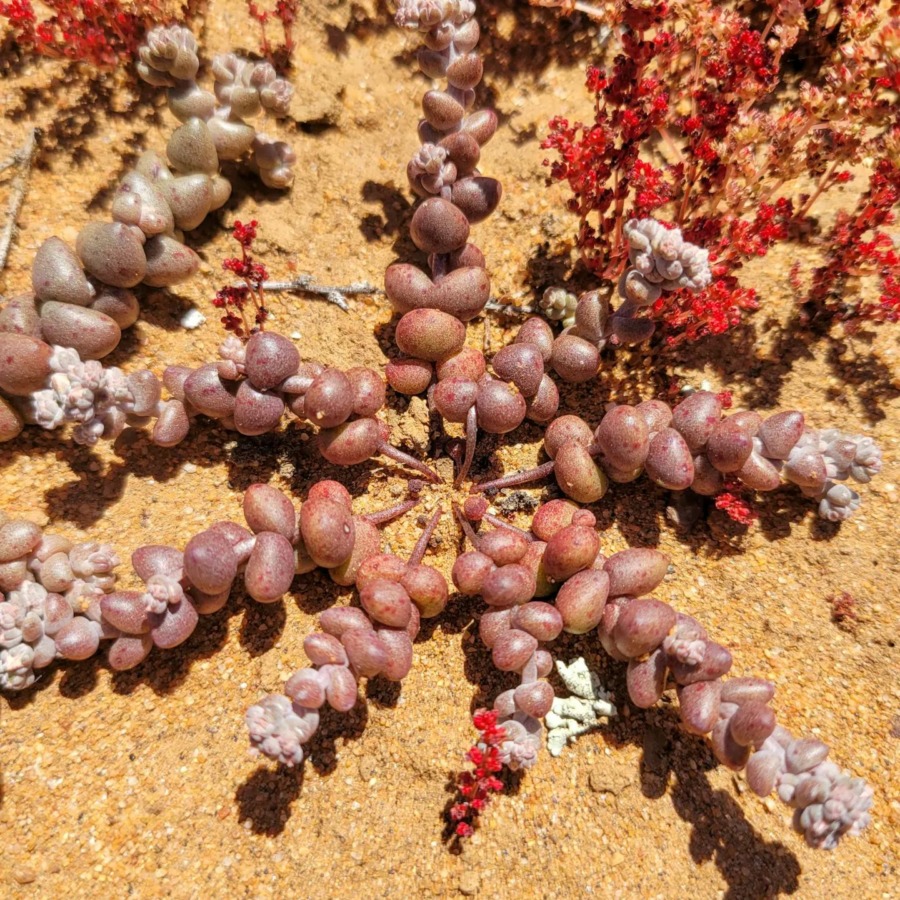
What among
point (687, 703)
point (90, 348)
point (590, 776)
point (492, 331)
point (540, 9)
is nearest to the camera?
point (687, 703)

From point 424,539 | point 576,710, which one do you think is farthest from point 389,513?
point 576,710

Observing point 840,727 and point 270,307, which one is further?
point 270,307

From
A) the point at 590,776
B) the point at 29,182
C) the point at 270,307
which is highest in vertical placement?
the point at 29,182

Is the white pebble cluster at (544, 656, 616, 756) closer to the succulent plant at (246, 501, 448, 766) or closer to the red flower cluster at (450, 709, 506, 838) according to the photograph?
the red flower cluster at (450, 709, 506, 838)

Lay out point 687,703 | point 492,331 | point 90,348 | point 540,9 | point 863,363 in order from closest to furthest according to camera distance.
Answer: point 687,703
point 90,348
point 863,363
point 492,331
point 540,9

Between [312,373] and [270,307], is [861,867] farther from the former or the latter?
[270,307]

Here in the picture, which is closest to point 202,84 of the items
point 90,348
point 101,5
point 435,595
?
point 101,5

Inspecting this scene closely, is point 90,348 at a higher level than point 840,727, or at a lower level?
higher

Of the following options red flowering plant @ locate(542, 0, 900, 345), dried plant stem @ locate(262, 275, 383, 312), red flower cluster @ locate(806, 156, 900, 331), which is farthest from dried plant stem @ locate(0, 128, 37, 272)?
red flower cluster @ locate(806, 156, 900, 331)
